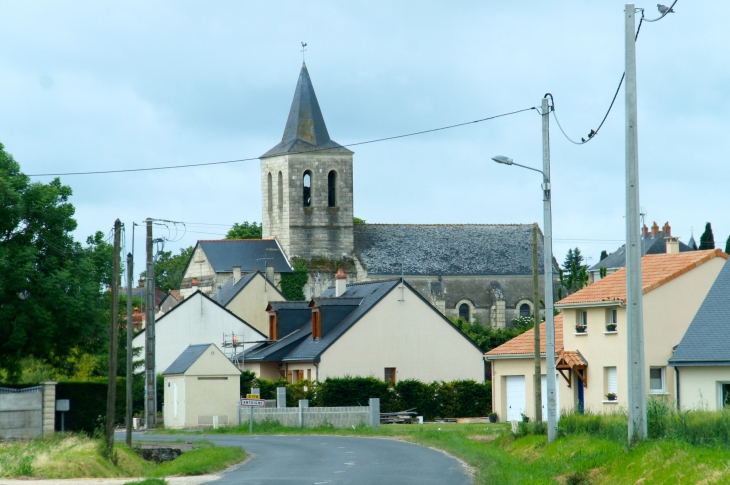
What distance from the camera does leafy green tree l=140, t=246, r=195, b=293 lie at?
11694 centimetres

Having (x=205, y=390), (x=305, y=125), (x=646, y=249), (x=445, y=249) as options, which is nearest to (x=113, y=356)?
(x=205, y=390)

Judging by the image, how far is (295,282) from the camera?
8544 centimetres

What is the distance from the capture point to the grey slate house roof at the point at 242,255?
276 feet

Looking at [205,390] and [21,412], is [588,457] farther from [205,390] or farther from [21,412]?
[205,390]

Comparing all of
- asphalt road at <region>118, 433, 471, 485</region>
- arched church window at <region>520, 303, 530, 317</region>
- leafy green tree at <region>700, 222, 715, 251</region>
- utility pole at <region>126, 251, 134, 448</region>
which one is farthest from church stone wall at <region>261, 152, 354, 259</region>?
Result: asphalt road at <region>118, 433, 471, 485</region>

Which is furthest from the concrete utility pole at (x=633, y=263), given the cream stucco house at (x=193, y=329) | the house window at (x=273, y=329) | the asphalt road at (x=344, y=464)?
the cream stucco house at (x=193, y=329)

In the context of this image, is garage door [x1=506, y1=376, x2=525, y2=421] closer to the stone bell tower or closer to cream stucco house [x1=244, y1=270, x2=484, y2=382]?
cream stucco house [x1=244, y1=270, x2=484, y2=382]

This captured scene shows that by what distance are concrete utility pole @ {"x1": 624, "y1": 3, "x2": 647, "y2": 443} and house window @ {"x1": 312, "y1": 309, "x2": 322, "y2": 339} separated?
3372cm

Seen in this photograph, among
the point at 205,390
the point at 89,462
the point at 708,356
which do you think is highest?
the point at 708,356

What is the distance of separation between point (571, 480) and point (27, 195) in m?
22.2

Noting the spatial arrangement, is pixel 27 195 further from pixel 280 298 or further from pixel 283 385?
pixel 280 298

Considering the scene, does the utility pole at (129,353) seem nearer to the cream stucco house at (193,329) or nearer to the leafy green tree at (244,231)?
the cream stucco house at (193,329)

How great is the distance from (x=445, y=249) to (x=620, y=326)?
192 feet

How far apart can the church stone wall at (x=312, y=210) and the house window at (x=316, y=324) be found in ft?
120
